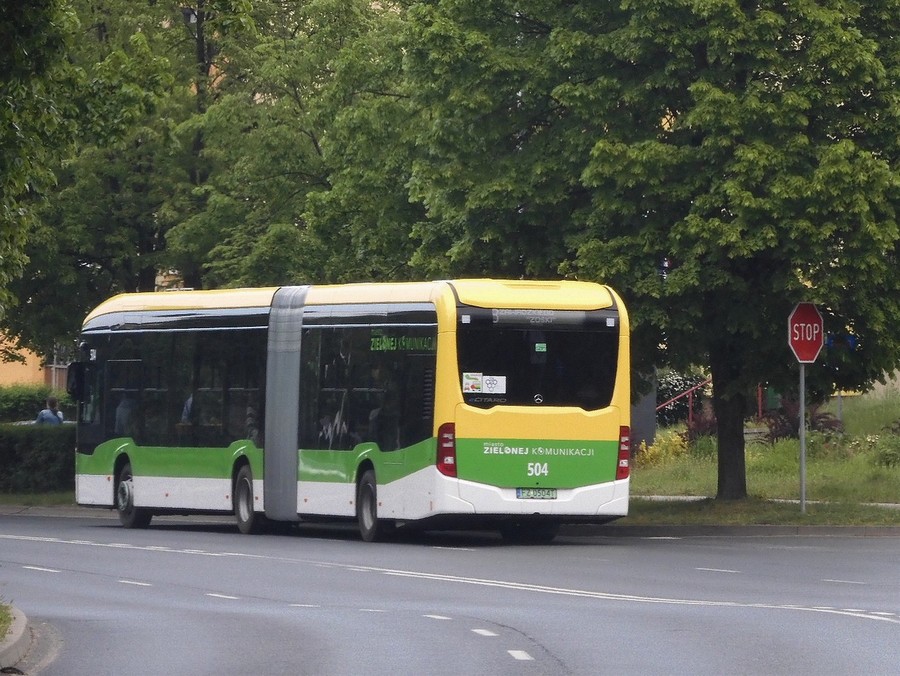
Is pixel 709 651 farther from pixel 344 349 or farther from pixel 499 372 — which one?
pixel 344 349

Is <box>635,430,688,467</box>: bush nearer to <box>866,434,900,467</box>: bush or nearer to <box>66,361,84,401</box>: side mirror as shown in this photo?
<box>866,434,900,467</box>: bush

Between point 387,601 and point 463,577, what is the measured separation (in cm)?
245

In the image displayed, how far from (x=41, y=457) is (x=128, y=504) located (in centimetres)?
897

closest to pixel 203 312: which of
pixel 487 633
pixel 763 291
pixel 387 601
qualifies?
pixel 763 291

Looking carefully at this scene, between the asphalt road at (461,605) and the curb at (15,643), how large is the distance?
11 centimetres

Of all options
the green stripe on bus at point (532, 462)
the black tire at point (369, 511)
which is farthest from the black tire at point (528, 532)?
the black tire at point (369, 511)

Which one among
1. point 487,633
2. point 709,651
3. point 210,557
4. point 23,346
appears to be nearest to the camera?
point 709,651

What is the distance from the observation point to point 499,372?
23.3m

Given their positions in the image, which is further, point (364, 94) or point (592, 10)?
point (364, 94)

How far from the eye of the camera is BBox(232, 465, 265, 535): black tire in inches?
1056

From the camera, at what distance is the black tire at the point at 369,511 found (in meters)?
24.3

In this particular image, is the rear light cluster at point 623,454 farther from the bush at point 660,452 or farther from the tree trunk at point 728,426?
the bush at point 660,452

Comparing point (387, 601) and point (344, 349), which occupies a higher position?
point (344, 349)

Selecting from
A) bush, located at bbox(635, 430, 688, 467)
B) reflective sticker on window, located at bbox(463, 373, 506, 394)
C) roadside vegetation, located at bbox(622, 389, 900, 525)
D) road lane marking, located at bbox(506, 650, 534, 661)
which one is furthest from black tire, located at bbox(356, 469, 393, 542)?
bush, located at bbox(635, 430, 688, 467)
